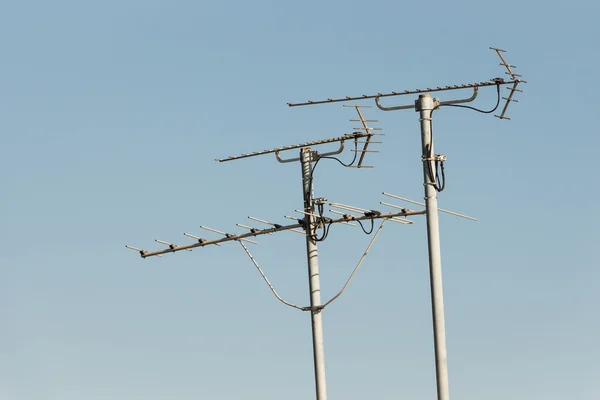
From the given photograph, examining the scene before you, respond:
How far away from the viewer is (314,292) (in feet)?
159

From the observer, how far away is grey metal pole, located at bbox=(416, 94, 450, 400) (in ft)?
140

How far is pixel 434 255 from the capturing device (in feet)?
140

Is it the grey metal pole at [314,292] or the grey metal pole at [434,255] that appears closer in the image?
the grey metal pole at [434,255]

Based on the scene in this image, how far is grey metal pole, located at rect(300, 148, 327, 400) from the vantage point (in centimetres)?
4841

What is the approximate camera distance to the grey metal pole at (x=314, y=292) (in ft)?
159

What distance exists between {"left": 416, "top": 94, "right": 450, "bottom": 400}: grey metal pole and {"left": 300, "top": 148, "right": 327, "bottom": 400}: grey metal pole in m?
6.23

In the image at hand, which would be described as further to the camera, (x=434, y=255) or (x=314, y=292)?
(x=314, y=292)

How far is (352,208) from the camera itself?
158ft

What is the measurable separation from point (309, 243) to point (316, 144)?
122 inches

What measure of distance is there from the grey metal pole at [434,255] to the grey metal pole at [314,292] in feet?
20.4

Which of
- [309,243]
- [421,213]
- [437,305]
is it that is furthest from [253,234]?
[437,305]

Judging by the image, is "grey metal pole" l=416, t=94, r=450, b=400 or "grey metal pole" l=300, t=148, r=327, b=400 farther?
"grey metal pole" l=300, t=148, r=327, b=400

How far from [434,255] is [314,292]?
676cm

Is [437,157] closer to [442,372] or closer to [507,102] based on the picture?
[507,102]
